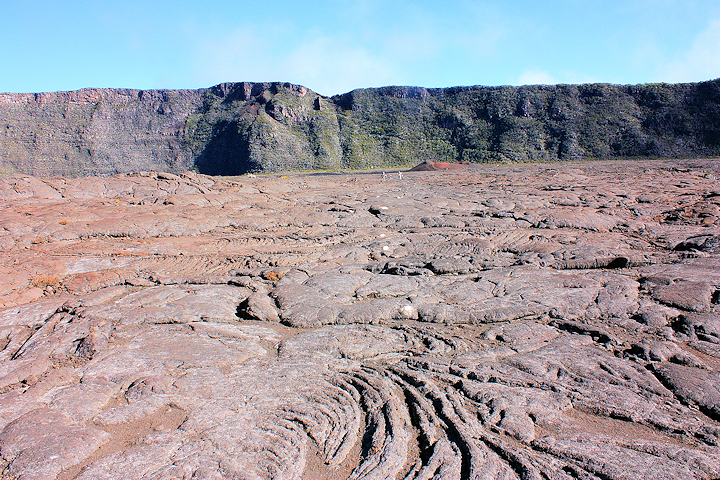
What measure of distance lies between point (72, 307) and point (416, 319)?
394cm

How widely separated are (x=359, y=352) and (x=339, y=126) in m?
50.4

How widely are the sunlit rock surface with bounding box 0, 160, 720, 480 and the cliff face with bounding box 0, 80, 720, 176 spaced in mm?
40153

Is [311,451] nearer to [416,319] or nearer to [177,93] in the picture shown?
[416,319]

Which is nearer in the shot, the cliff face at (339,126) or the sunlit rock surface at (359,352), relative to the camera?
the sunlit rock surface at (359,352)

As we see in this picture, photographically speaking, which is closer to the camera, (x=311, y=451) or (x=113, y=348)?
(x=311, y=451)

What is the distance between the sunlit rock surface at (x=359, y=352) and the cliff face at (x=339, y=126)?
132 feet

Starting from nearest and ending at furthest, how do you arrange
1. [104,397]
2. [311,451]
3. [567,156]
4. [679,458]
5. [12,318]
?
[679,458]
[311,451]
[104,397]
[12,318]
[567,156]

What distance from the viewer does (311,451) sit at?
2881mm

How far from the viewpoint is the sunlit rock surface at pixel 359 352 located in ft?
9.11

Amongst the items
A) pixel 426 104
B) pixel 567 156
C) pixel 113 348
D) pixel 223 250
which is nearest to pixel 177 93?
pixel 426 104

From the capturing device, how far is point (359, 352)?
422cm

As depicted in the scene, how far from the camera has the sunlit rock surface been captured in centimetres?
278

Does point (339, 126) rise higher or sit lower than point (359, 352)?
higher

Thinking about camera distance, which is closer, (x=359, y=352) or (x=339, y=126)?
(x=359, y=352)
